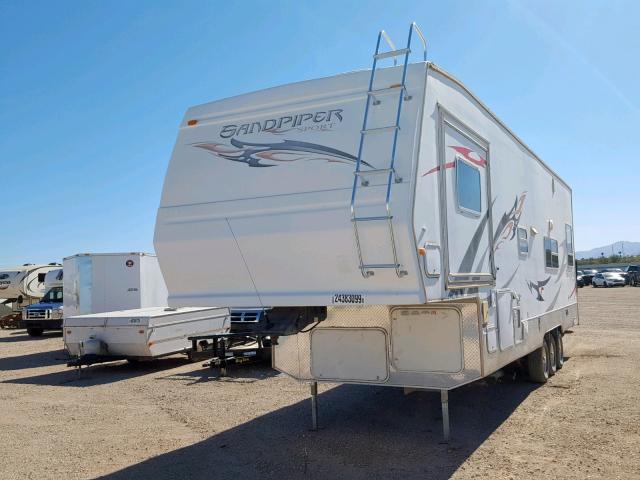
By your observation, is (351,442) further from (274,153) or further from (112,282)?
(112,282)

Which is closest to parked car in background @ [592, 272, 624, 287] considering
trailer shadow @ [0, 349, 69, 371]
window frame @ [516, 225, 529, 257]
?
trailer shadow @ [0, 349, 69, 371]

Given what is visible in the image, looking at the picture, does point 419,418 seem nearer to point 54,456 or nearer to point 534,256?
point 534,256

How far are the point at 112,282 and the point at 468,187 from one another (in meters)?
12.3

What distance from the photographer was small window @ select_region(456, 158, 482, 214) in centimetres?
566

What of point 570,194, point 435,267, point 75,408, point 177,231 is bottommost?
point 75,408

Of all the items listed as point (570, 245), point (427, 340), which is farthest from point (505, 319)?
point (570, 245)

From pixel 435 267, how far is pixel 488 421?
287 cm

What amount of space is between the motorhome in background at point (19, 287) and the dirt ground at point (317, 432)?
1790 centimetres

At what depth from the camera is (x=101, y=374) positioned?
38.8 feet

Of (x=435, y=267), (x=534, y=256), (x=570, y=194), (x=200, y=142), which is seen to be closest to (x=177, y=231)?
(x=200, y=142)

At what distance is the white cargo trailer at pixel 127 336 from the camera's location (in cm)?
1150

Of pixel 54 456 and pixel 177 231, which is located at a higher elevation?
pixel 177 231

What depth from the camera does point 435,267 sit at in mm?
4918

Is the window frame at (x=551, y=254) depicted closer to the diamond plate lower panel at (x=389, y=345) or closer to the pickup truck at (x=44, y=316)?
the diamond plate lower panel at (x=389, y=345)
